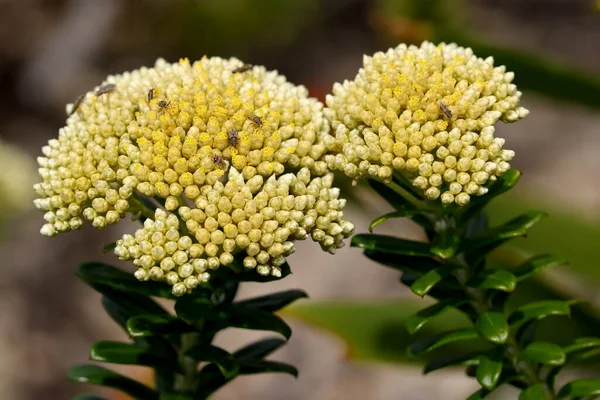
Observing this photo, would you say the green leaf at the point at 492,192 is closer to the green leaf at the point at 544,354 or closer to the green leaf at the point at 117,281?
the green leaf at the point at 544,354

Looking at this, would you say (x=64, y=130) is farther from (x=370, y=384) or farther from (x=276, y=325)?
(x=370, y=384)

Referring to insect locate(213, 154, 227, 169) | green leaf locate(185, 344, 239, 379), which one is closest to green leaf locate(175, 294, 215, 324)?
green leaf locate(185, 344, 239, 379)

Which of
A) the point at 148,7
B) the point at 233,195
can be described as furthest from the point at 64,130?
the point at 148,7

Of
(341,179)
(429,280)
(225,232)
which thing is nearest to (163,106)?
(225,232)

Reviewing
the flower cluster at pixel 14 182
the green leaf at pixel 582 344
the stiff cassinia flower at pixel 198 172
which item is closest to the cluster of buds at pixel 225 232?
the stiff cassinia flower at pixel 198 172

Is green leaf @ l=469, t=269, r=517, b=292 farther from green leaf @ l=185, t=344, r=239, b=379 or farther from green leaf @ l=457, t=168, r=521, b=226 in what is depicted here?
green leaf @ l=185, t=344, r=239, b=379
